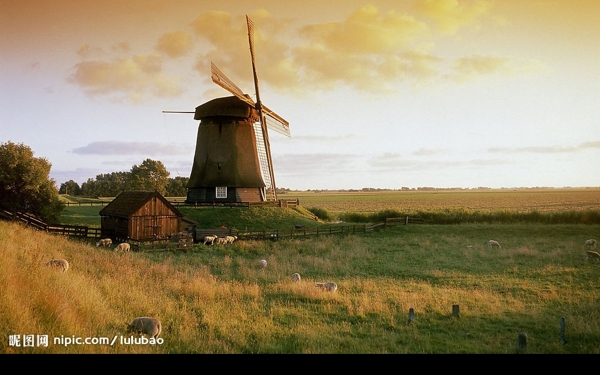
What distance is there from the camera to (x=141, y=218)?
2444 centimetres

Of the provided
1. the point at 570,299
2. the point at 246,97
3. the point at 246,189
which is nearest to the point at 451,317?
the point at 570,299

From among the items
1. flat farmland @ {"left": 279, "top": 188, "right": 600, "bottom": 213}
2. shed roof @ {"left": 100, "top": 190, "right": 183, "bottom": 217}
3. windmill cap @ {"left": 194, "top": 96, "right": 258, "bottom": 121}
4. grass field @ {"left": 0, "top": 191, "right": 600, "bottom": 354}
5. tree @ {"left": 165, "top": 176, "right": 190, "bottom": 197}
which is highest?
windmill cap @ {"left": 194, "top": 96, "right": 258, "bottom": 121}

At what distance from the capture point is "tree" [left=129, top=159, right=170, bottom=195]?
4978 cm

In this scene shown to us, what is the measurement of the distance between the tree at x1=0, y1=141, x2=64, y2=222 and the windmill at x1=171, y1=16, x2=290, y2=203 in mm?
11052

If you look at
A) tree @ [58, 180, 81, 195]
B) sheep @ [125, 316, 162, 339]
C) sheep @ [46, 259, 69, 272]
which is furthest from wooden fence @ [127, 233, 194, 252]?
tree @ [58, 180, 81, 195]

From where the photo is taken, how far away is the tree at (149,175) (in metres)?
49.8

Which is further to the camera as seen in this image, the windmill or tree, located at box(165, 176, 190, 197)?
tree, located at box(165, 176, 190, 197)

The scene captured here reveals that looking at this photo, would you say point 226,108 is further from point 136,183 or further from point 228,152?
point 136,183

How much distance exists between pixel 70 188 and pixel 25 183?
169 ft

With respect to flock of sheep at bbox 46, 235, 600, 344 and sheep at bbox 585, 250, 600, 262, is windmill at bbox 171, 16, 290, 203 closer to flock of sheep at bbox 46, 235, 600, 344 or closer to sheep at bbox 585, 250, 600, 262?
flock of sheep at bbox 46, 235, 600, 344

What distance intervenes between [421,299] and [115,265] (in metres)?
10.6

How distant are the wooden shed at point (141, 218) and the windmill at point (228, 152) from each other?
20.6ft

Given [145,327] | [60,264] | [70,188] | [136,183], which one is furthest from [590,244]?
[70,188]
